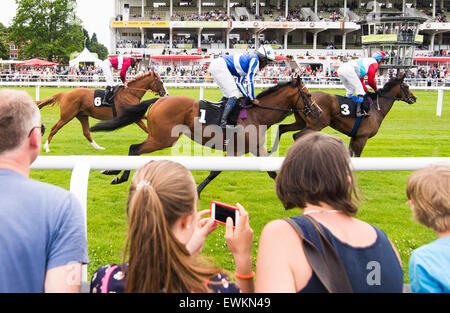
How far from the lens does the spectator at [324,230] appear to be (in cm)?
117

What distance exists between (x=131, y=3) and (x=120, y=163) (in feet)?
166

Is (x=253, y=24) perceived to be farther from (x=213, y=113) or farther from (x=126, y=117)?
(x=213, y=113)

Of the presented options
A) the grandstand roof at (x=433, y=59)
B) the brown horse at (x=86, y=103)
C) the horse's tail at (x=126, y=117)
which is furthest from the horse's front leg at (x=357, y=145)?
the grandstand roof at (x=433, y=59)

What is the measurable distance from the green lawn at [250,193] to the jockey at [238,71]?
1157 millimetres

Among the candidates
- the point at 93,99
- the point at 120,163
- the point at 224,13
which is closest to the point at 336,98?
the point at 93,99


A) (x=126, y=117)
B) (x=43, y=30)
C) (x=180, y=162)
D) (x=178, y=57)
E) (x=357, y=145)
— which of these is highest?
(x=43, y=30)

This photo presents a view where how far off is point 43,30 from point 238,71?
1765 inches

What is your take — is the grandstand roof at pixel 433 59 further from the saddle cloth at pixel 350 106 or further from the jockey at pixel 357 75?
the saddle cloth at pixel 350 106

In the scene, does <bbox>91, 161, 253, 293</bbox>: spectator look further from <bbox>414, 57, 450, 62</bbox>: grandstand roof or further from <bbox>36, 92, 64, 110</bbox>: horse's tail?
<bbox>414, 57, 450, 62</bbox>: grandstand roof

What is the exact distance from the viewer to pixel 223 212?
1497 millimetres

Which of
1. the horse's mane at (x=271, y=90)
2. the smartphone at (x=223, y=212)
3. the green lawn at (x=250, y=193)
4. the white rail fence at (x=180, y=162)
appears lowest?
the green lawn at (x=250, y=193)

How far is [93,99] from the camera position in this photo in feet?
25.2

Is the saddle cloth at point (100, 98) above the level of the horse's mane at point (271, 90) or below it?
below

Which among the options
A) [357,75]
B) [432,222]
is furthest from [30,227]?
[357,75]
